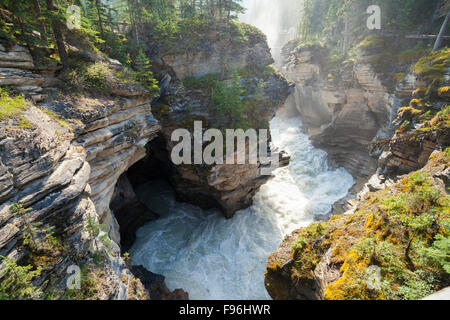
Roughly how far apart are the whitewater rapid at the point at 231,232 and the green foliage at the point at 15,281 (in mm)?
10141

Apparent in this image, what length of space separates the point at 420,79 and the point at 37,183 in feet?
75.5

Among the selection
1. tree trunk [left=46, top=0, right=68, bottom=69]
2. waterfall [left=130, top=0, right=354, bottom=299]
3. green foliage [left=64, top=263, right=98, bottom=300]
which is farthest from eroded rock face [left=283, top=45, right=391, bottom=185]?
tree trunk [left=46, top=0, right=68, bottom=69]

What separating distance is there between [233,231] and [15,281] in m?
14.5

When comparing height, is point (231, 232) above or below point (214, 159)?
below

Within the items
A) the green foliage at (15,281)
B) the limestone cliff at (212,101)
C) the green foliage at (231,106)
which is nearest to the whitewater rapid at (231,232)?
the limestone cliff at (212,101)

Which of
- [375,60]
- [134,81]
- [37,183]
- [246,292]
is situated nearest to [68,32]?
[134,81]

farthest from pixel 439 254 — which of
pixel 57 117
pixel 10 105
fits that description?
pixel 57 117

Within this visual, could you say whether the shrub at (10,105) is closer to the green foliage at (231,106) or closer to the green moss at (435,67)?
the green foliage at (231,106)

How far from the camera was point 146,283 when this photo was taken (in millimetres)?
11797

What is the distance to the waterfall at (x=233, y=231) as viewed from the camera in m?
13.6

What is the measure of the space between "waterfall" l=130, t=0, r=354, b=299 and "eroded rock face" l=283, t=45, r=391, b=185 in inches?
81.3

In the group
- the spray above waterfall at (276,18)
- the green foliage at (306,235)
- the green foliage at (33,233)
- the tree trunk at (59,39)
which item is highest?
the spray above waterfall at (276,18)

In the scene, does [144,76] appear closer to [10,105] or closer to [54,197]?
[10,105]

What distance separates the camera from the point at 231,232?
685 inches
